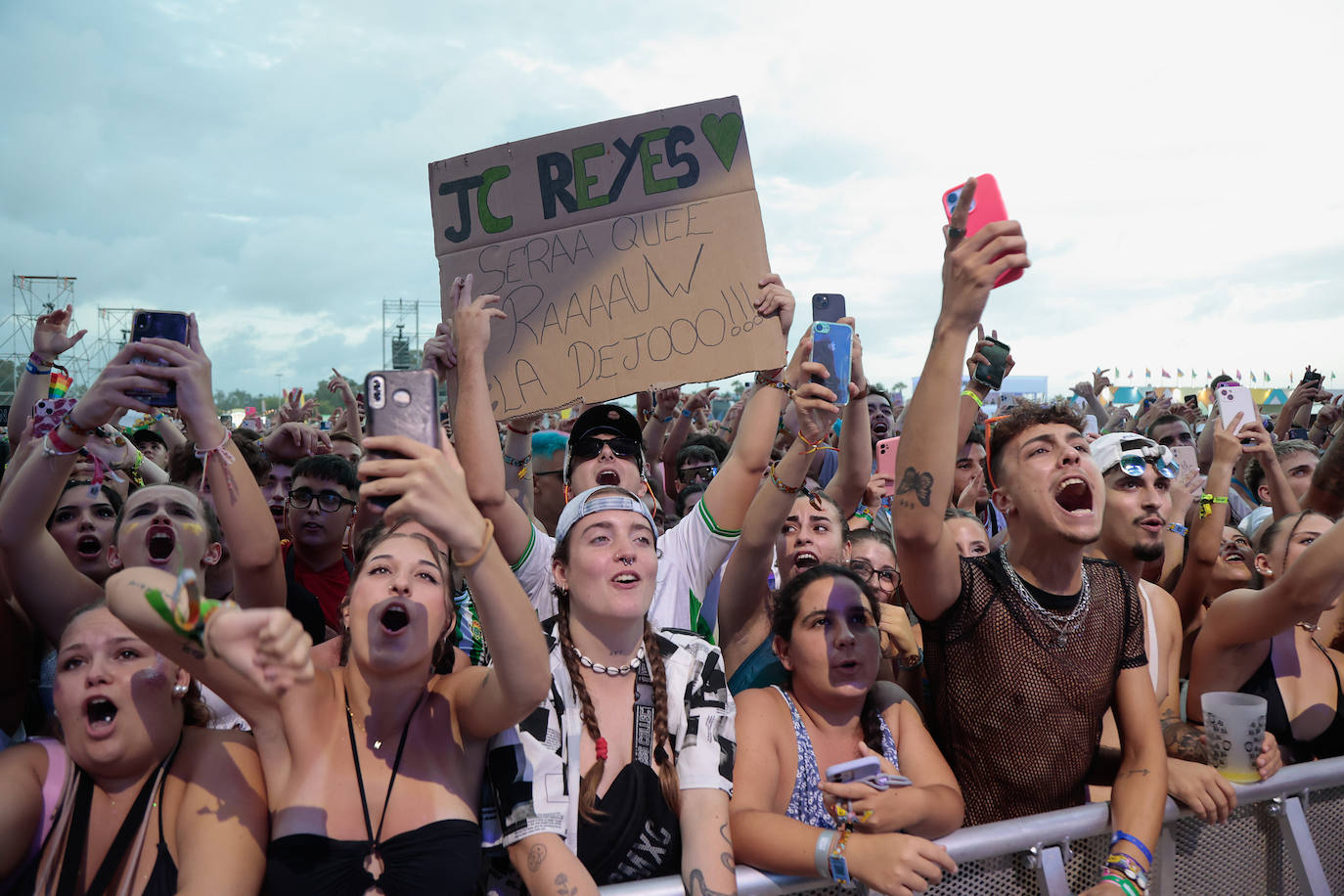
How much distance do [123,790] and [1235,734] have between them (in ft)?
10.2

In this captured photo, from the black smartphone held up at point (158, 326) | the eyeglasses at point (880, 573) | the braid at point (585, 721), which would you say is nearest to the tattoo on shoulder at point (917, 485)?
the braid at point (585, 721)

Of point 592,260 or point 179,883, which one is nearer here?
point 179,883

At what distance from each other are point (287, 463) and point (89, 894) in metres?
3.64

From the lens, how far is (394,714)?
2.34 meters

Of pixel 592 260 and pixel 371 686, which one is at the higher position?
pixel 592 260

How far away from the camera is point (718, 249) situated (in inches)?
155

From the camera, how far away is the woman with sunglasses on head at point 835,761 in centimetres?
221

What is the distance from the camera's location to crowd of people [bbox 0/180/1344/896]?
6.77 feet

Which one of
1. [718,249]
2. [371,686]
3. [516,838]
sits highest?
[718,249]

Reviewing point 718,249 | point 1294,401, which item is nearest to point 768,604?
point 718,249

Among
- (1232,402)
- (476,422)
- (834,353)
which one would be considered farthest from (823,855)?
(1232,402)

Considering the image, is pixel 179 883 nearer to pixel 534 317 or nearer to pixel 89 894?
pixel 89 894

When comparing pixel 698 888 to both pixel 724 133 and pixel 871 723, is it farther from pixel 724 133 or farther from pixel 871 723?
pixel 724 133

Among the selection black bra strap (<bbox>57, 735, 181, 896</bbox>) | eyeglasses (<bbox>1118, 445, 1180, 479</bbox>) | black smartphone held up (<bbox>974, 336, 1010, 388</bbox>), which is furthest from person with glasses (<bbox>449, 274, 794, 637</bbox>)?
eyeglasses (<bbox>1118, 445, 1180, 479</bbox>)
